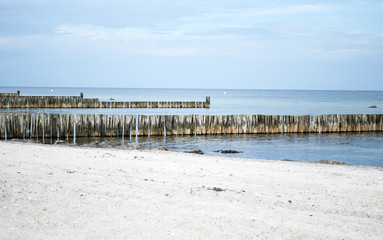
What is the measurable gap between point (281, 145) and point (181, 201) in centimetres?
1271

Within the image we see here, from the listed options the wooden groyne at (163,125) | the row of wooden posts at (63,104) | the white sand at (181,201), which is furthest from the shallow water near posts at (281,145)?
the row of wooden posts at (63,104)

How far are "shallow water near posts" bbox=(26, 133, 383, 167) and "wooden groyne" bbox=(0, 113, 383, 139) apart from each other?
0.43 meters

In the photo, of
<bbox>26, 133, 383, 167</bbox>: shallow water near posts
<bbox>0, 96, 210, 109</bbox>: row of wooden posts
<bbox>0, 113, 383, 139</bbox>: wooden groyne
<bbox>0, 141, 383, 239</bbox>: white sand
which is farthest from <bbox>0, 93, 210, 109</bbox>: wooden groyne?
<bbox>0, 141, 383, 239</bbox>: white sand

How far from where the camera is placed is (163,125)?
19797mm

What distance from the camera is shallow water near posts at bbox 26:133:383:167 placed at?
14977mm

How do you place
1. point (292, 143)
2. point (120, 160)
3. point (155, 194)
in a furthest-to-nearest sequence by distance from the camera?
point (292, 143), point (120, 160), point (155, 194)

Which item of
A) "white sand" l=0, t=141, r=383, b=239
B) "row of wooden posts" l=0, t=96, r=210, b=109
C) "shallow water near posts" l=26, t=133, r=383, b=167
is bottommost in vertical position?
"shallow water near posts" l=26, t=133, r=383, b=167

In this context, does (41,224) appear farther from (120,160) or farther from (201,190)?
(120,160)

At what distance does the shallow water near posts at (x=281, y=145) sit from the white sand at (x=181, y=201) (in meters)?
5.95

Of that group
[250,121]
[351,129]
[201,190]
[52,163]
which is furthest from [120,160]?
[351,129]

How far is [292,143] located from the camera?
1852 cm

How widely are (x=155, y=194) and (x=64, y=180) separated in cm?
175

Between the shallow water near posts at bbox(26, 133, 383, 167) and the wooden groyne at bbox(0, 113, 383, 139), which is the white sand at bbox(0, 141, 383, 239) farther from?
the wooden groyne at bbox(0, 113, 383, 139)

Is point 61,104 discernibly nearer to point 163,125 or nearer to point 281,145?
point 163,125
